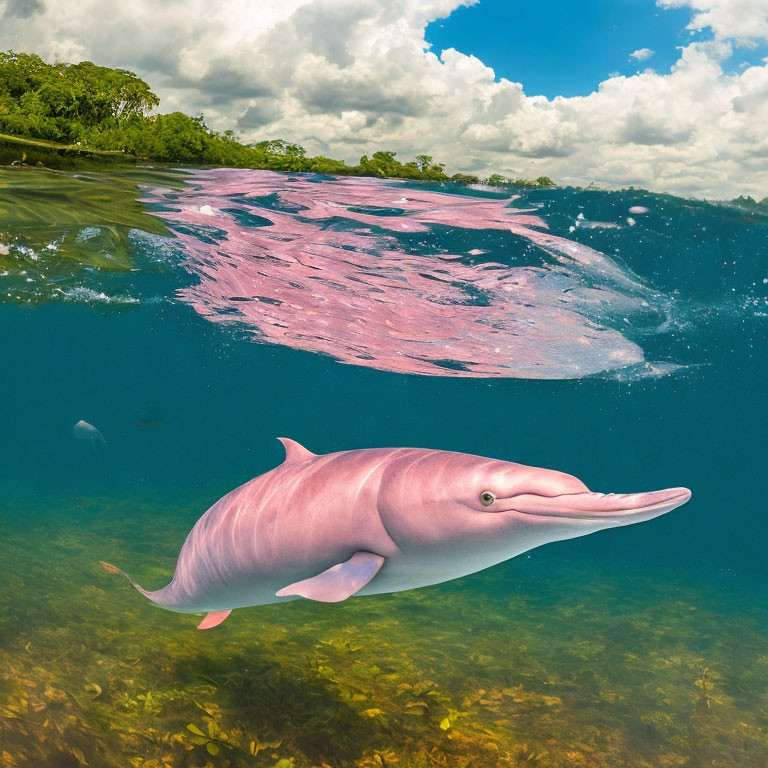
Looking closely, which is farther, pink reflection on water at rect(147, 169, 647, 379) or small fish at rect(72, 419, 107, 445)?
small fish at rect(72, 419, 107, 445)

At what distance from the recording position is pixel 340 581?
3.77 metres

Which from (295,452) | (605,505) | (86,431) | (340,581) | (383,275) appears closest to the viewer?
(605,505)

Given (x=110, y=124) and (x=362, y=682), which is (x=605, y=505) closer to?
(x=362, y=682)

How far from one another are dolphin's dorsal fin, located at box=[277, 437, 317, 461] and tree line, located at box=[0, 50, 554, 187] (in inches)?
276

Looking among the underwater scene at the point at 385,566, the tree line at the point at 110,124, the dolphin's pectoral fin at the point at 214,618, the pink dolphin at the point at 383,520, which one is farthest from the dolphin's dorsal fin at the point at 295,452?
the tree line at the point at 110,124

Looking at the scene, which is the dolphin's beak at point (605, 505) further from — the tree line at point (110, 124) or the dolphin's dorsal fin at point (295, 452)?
the tree line at point (110, 124)

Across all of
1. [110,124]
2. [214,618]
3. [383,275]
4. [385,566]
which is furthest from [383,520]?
[383,275]

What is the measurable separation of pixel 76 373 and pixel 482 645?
7005 cm

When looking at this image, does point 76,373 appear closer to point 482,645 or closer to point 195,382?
point 195,382

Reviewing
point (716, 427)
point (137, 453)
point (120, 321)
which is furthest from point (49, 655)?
point (137, 453)

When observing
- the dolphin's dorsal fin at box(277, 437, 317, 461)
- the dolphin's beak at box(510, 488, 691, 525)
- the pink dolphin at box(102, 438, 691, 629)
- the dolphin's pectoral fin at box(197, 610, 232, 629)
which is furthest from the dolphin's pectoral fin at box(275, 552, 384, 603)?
the dolphin's pectoral fin at box(197, 610, 232, 629)

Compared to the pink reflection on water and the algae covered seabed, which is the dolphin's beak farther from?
the pink reflection on water

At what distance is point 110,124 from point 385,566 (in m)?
10.7

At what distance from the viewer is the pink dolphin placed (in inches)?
139
